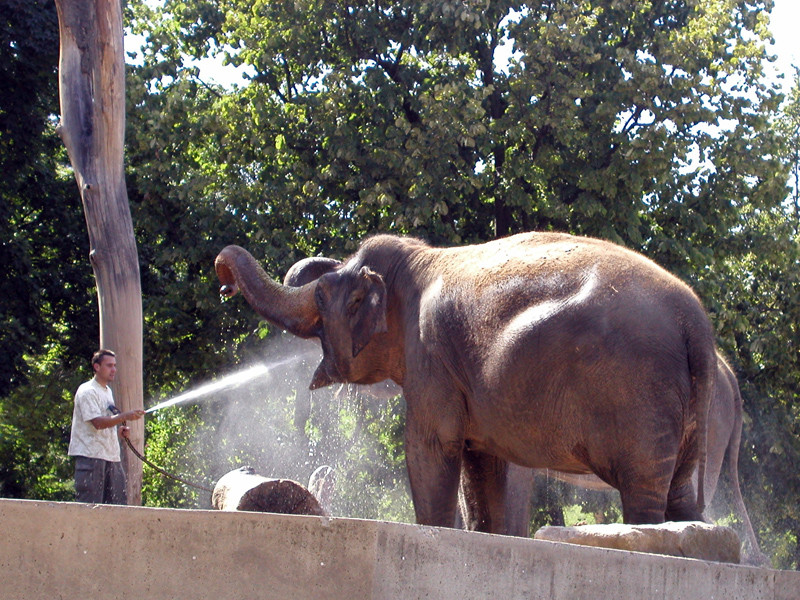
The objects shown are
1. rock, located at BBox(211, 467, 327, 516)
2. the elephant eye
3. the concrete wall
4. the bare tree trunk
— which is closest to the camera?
the concrete wall

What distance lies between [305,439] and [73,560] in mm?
12242

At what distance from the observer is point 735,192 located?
15719mm

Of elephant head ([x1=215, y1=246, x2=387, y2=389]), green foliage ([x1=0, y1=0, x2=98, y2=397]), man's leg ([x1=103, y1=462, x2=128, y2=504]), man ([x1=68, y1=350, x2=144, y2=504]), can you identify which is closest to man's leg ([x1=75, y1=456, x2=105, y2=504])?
man ([x1=68, y1=350, x2=144, y2=504])

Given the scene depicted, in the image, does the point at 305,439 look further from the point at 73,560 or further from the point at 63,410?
Answer: the point at 73,560

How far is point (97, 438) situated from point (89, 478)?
0.29m

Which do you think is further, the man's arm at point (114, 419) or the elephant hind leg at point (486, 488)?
the man's arm at point (114, 419)

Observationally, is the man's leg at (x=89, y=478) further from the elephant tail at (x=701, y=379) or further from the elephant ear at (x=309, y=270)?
the elephant tail at (x=701, y=379)

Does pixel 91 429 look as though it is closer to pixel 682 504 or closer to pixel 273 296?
pixel 273 296

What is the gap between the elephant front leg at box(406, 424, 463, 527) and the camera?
20.8 feet

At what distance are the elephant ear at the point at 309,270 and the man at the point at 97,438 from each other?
146cm

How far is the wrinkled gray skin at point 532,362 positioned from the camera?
517cm

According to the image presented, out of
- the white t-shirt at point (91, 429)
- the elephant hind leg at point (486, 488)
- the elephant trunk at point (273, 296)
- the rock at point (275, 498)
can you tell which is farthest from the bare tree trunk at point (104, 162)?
the elephant hind leg at point (486, 488)

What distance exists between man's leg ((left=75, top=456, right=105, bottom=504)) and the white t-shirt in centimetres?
6

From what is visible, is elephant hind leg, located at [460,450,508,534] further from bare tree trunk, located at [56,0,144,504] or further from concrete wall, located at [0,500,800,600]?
bare tree trunk, located at [56,0,144,504]
